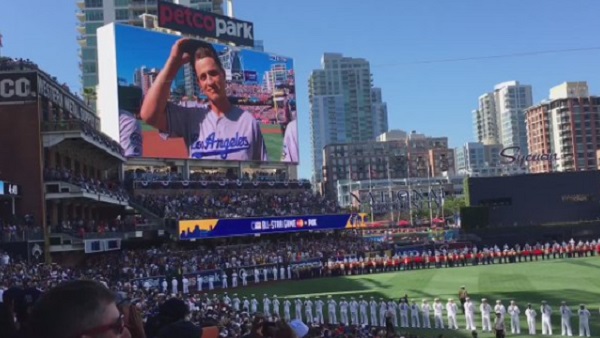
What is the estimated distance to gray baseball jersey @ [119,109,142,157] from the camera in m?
54.2

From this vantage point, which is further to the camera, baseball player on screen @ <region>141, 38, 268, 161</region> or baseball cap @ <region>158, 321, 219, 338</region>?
baseball player on screen @ <region>141, 38, 268, 161</region>

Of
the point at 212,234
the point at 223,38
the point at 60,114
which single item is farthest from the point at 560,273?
the point at 223,38

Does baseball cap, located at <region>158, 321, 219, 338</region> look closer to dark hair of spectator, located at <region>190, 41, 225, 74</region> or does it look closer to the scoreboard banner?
the scoreboard banner

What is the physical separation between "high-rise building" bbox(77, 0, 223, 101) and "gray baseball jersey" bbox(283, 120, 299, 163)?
110ft

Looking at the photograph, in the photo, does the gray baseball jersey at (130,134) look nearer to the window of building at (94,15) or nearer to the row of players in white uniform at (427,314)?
the row of players in white uniform at (427,314)

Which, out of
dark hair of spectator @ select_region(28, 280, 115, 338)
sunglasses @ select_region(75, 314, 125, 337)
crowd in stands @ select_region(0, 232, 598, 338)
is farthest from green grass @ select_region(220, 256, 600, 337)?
dark hair of spectator @ select_region(28, 280, 115, 338)

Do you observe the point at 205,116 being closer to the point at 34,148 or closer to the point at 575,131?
the point at 34,148

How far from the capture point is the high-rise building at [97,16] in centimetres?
9044

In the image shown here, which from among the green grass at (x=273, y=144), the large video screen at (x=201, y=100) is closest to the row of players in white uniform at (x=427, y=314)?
the large video screen at (x=201, y=100)

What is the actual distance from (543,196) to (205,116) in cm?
2854

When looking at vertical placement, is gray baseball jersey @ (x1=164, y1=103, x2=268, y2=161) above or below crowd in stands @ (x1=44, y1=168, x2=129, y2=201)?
above

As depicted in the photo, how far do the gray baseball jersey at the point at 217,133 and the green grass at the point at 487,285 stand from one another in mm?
Answer: 17835

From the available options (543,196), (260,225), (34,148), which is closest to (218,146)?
(260,225)

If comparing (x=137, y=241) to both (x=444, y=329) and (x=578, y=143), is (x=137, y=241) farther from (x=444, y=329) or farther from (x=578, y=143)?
(x=578, y=143)
